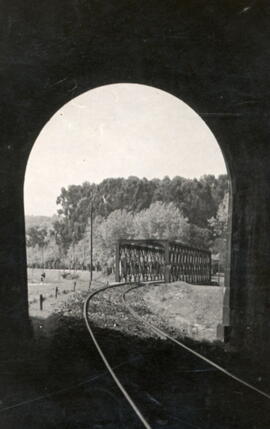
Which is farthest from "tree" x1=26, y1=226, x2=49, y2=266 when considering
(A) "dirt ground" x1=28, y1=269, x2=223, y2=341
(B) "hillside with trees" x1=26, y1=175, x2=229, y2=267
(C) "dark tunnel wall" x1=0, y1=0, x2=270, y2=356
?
(C) "dark tunnel wall" x1=0, y1=0, x2=270, y2=356

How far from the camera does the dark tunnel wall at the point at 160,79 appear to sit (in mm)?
6305

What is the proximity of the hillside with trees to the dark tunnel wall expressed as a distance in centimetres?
1297

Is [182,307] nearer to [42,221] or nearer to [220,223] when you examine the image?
[220,223]

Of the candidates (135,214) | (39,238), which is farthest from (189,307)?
(39,238)

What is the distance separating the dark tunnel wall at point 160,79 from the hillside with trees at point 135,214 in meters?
13.0

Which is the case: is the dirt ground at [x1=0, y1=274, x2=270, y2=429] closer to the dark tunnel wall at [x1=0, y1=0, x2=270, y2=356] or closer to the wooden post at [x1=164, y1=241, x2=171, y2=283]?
the dark tunnel wall at [x1=0, y1=0, x2=270, y2=356]

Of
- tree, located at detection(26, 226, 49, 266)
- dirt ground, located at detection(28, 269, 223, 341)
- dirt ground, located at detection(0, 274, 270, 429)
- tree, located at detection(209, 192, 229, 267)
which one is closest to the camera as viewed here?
dirt ground, located at detection(0, 274, 270, 429)

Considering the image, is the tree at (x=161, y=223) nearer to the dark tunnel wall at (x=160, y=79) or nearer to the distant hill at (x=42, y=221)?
the dark tunnel wall at (x=160, y=79)

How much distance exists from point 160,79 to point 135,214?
19.4 m

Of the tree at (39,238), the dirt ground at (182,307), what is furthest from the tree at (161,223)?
the tree at (39,238)

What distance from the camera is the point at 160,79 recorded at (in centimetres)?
733

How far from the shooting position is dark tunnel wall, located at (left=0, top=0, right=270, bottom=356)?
6305 millimetres

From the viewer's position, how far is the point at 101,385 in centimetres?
593

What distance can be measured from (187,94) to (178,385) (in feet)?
15.2
